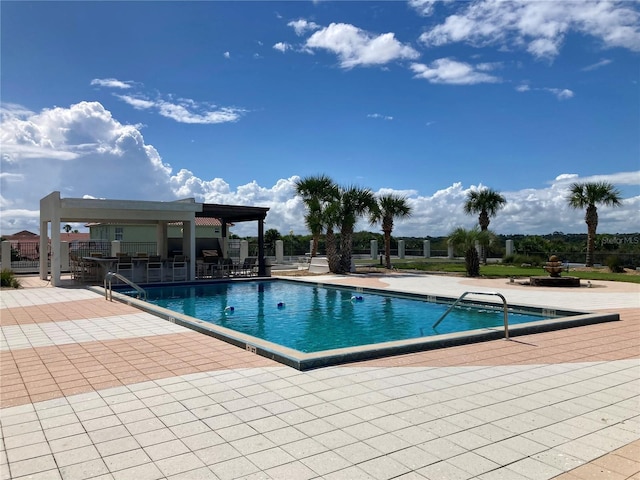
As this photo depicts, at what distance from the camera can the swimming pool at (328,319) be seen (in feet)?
22.1

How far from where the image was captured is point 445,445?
11.7 ft

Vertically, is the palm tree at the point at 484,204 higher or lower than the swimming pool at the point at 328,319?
higher

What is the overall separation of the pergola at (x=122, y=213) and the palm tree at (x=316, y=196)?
347 centimetres

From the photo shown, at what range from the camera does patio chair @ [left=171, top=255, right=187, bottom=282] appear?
19444mm

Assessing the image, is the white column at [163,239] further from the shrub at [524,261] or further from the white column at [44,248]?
the shrub at [524,261]

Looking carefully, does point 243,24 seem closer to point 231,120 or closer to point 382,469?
point 231,120

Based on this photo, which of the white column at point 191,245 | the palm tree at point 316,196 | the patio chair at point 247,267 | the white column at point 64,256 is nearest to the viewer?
the white column at point 191,245

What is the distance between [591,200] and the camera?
2784cm

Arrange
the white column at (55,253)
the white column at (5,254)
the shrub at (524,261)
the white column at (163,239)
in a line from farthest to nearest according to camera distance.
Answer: the shrub at (524,261) → the white column at (163,239) → the white column at (5,254) → the white column at (55,253)

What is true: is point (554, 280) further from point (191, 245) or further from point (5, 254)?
point (5, 254)

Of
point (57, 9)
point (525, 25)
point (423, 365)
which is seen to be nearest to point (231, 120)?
point (57, 9)

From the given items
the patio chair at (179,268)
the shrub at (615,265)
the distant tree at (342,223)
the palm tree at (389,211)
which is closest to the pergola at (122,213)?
the patio chair at (179,268)

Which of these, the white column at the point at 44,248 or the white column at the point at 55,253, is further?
the white column at the point at 44,248

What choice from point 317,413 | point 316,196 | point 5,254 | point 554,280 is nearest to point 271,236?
point 316,196
